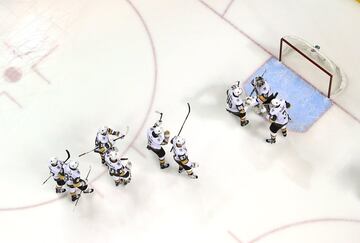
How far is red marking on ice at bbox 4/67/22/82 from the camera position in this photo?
1038 cm

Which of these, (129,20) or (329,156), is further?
(129,20)

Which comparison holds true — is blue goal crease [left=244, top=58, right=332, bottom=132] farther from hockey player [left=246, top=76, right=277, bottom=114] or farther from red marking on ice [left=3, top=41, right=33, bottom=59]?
red marking on ice [left=3, top=41, right=33, bottom=59]

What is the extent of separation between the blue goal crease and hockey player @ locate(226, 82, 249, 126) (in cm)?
40

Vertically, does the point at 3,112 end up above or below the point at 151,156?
below

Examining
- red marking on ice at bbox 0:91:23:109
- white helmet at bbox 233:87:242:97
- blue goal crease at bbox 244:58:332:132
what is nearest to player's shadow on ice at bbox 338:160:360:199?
blue goal crease at bbox 244:58:332:132

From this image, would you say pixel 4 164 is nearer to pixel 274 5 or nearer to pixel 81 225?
pixel 81 225

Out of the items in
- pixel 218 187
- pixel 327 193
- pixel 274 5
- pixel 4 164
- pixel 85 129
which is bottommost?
pixel 4 164

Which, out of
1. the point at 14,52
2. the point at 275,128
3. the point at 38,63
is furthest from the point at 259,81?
the point at 14,52

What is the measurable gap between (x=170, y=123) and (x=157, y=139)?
2.69 feet

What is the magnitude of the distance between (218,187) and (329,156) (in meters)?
1.34

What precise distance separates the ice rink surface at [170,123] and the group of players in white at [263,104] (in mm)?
231

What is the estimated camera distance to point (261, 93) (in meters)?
9.31

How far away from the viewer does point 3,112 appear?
33.3 feet

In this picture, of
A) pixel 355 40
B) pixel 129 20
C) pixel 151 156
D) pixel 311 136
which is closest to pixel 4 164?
pixel 151 156
